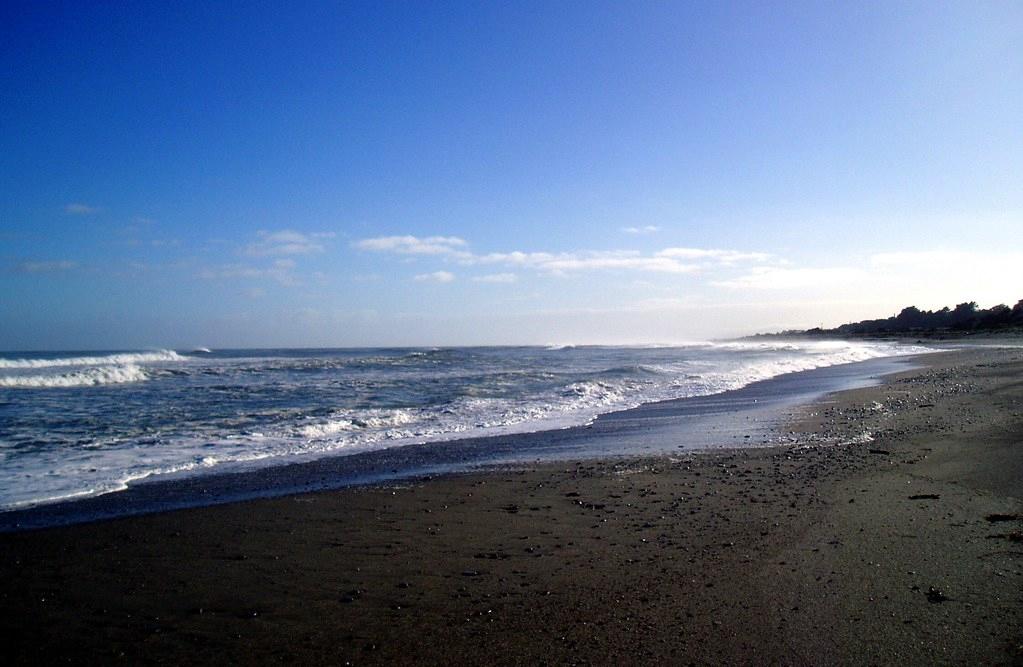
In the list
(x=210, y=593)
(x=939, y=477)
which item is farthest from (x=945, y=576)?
(x=210, y=593)

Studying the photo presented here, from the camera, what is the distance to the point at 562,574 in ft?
16.5

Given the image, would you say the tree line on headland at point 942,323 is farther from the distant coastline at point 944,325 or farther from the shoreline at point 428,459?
the shoreline at point 428,459

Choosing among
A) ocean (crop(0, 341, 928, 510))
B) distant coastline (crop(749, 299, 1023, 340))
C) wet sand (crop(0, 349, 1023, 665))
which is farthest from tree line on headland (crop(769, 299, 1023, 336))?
wet sand (crop(0, 349, 1023, 665))

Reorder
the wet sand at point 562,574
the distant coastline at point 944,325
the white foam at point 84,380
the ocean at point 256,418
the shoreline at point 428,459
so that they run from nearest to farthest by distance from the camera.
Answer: the wet sand at point 562,574, the shoreline at point 428,459, the ocean at point 256,418, the white foam at point 84,380, the distant coastline at point 944,325

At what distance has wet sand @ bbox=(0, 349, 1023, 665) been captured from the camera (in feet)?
12.8

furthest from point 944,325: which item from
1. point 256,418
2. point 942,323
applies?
point 256,418

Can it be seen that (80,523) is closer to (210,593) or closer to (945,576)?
(210,593)

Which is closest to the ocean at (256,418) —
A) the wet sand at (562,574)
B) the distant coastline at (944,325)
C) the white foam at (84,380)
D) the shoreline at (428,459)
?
the shoreline at (428,459)

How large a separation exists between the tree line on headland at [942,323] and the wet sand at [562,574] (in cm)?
6479

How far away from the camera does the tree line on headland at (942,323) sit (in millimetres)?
63719

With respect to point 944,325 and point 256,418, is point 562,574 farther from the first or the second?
point 944,325

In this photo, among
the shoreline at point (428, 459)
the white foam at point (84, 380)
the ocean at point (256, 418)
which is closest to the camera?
the shoreline at point (428, 459)

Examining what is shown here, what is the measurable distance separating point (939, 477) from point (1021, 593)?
3.67 m

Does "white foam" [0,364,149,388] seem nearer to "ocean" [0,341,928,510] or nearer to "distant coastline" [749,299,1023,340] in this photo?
"ocean" [0,341,928,510]
